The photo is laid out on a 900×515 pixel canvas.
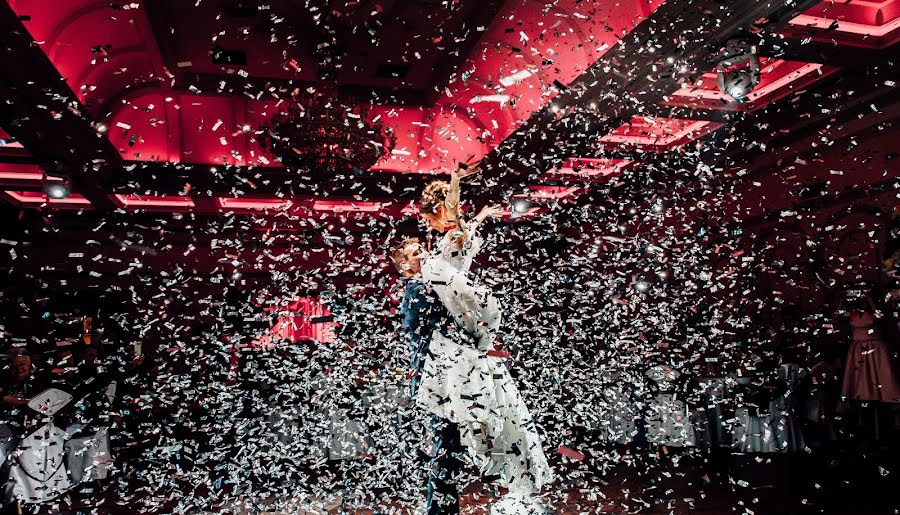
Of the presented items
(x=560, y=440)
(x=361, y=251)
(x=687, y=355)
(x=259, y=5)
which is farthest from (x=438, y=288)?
(x=361, y=251)

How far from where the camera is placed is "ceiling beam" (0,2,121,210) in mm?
3865

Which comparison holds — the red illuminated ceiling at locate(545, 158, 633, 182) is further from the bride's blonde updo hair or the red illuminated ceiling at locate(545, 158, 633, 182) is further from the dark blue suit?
the dark blue suit

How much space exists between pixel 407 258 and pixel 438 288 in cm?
37

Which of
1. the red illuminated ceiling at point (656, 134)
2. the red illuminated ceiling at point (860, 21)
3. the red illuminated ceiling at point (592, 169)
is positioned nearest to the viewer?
the red illuminated ceiling at point (860, 21)

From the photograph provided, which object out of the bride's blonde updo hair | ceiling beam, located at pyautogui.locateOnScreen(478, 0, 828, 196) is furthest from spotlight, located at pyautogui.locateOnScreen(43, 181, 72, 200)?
the bride's blonde updo hair

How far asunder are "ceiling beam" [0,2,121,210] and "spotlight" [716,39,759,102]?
4.73m

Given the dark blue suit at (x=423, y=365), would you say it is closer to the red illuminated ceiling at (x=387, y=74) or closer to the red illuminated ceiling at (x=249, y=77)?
the red illuminated ceiling at (x=249, y=77)

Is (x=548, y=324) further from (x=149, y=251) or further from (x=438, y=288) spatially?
(x=149, y=251)

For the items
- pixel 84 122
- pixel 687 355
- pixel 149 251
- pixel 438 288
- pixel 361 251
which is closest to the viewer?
pixel 438 288

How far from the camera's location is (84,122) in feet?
17.8

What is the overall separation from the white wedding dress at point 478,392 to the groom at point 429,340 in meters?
0.07

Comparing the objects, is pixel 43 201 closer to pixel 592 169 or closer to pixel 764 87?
pixel 592 169

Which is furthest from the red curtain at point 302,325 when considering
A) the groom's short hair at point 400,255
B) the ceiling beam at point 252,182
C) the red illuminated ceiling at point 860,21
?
the red illuminated ceiling at point 860,21

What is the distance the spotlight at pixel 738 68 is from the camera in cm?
387
